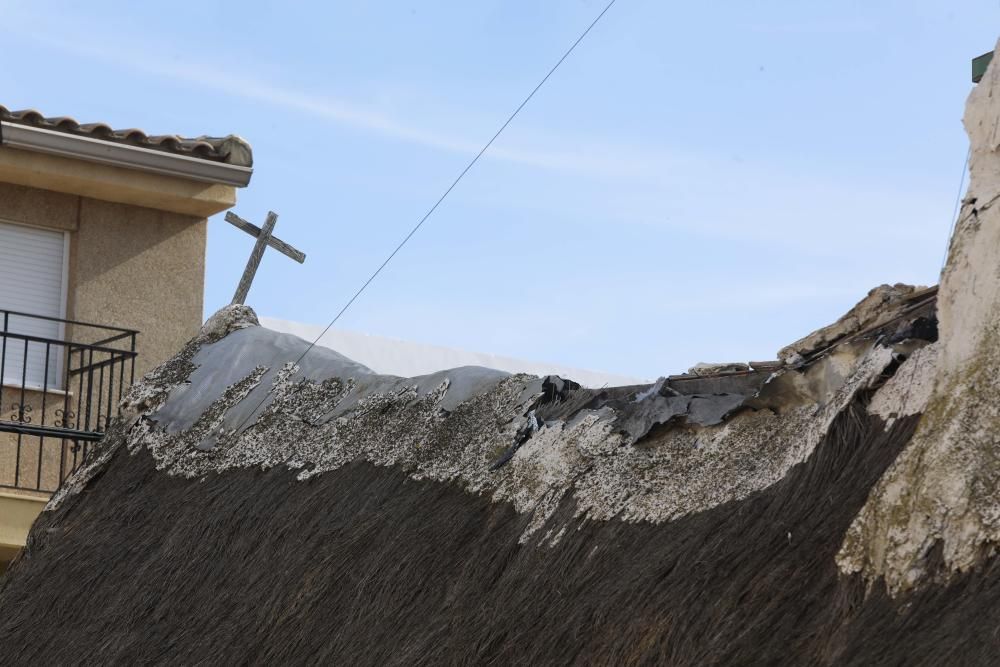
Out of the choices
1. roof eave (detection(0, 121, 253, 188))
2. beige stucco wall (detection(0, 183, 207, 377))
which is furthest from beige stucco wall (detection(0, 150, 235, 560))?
roof eave (detection(0, 121, 253, 188))

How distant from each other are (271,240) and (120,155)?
2819 mm

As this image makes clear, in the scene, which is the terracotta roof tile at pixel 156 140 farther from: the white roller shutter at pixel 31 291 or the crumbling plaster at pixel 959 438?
the crumbling plaster at pixel 959 438

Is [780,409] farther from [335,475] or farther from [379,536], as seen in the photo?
[335,475]

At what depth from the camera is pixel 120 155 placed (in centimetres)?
1062

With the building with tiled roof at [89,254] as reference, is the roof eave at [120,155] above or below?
above

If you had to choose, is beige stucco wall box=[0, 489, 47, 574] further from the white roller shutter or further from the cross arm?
the cross arm

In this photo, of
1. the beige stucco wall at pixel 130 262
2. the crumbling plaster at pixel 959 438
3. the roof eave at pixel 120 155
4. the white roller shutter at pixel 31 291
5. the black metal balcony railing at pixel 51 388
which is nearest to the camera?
the crumbling plaster at pixel 959 438

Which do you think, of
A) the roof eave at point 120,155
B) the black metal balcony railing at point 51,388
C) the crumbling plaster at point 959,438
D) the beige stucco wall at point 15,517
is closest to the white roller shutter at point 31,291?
the black metal balcony railing at point 51,388

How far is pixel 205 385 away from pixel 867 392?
425 centimetres

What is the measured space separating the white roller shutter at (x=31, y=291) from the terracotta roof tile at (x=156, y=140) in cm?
105

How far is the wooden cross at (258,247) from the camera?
13.2m

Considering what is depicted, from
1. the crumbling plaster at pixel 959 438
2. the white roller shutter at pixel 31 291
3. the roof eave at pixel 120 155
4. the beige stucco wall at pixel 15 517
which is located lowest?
the beige stucco wall at pixel 15 517

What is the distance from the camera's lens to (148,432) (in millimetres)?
6914

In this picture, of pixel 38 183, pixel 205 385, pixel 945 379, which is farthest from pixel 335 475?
pixel 38 183
